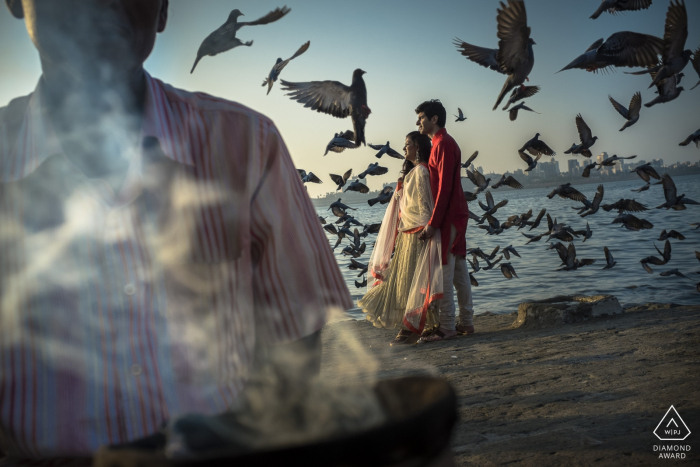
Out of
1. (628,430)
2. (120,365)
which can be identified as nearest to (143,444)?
(120,365)

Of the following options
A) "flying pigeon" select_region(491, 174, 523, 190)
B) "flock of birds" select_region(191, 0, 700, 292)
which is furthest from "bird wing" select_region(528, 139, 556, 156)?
"flying pigeon" select_region(491, 174, 523, 190)

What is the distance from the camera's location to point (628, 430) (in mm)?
2609

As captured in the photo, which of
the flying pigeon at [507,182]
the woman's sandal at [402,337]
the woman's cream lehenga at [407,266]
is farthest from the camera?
the flying pigeon at [507,182]

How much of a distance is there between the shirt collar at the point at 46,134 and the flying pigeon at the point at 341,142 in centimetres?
803

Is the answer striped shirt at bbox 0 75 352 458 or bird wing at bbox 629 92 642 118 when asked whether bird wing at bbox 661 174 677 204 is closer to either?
bird wing at bbox 629 92 642 118

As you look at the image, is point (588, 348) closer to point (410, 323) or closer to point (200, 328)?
point (410, 323)

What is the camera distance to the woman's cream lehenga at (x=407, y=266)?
18.0 feet

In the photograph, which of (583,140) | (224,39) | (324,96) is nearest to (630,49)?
(583,140)

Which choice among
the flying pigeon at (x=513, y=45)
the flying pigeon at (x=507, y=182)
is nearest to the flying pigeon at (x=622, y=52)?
the flying pigeon at (x=513, y=45)

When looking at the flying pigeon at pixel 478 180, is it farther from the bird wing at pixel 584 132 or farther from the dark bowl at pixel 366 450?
the dark bowl at pixel 366 450

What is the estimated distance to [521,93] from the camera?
8.27 metres

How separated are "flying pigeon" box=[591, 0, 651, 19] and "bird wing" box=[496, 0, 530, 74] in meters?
1.03

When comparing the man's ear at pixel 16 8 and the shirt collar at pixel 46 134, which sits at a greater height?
the man's ear at pixel 16 8

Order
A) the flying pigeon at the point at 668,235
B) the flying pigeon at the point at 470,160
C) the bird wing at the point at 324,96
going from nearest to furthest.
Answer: the bird wing at the point at 324,96 < the flying pigeon at the point at 668,235 < the flying pigeon at the point at 470,160
